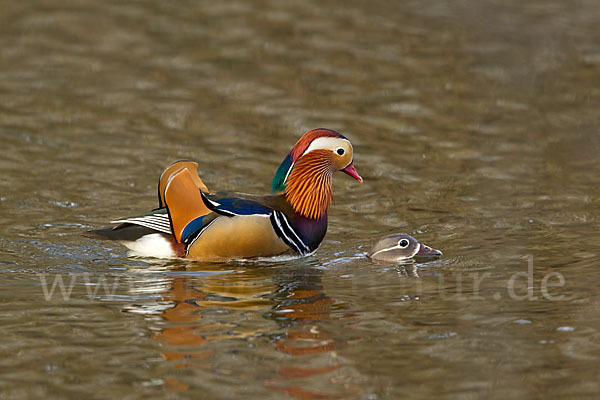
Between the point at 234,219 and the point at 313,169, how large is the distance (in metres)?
0.89

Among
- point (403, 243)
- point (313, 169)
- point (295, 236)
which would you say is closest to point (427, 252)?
point (403, 243)

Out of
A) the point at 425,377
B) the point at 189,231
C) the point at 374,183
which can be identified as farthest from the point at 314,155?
the point at 425,377

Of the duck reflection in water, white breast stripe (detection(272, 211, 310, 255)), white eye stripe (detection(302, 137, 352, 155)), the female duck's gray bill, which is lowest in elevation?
the duck reflection in water

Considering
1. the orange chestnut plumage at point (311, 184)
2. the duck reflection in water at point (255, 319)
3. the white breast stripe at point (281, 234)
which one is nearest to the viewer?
the duck reflection in water at point (255, 319)

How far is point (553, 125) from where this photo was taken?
41.2 ft

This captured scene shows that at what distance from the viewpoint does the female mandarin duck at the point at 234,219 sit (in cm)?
844


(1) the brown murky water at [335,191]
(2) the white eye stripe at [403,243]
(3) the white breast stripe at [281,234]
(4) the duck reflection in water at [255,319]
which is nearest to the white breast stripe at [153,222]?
(1) the brown murky water at [335,191]

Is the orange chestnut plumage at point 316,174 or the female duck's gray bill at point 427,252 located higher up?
the orange chestnut plumage at point 316,174

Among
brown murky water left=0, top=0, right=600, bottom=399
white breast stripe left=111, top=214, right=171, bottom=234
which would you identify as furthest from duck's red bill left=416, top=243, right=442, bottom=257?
white breast stripe left=111, top=214, right=171, bottom=234

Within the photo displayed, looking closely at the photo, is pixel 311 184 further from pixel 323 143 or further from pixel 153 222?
pixel 153 222

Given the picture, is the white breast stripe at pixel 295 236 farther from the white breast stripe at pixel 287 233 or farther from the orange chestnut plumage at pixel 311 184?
the orange chestnut plumage at pixel 311 184

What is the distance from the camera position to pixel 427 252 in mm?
8586

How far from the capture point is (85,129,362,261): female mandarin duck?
844cm

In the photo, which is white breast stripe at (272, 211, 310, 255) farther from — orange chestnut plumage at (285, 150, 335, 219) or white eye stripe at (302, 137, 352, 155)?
white eye stripe at (302, 137, 352, 155)
